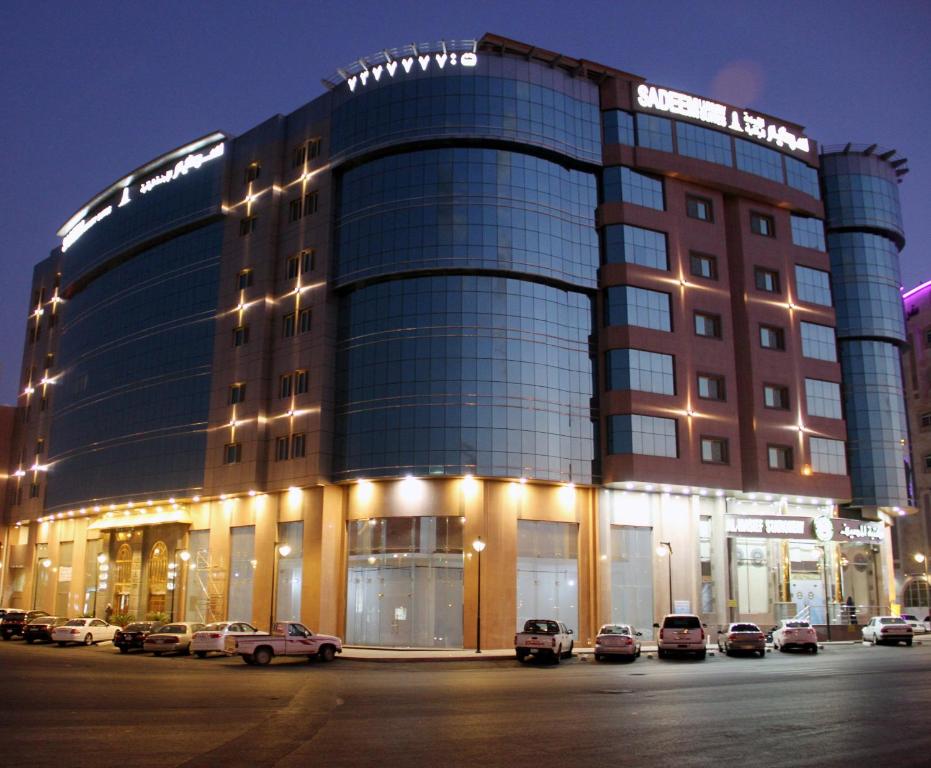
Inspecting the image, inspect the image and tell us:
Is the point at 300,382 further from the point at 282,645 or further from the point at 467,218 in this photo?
the point at 282,645

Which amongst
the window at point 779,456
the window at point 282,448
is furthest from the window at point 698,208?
the window at point 282,448

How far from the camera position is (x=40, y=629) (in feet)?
182

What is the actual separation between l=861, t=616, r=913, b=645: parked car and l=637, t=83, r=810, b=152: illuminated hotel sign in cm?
3387

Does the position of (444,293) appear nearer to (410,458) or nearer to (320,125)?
(410,458)

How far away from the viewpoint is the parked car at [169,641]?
44312mm

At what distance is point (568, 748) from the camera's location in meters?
15.8

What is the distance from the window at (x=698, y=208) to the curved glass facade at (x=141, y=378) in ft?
112

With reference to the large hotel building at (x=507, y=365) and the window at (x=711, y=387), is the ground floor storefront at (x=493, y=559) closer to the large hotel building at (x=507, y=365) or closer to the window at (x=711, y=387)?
the large hotel building at (x=507, y=365)

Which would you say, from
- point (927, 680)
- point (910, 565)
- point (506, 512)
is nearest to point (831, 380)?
point (506, 512)

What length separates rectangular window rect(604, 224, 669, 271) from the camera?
5919 centimetres

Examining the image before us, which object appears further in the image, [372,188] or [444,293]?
[372,188]

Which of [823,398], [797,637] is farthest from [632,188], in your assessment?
[797,637]

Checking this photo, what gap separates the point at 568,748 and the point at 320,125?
178 ft

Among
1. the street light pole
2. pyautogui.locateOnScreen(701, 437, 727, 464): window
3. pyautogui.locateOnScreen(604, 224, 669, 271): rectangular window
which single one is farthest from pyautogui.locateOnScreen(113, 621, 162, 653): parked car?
pyautogui.locateOnScreen(604, 224, 669, 271): rectangular window
